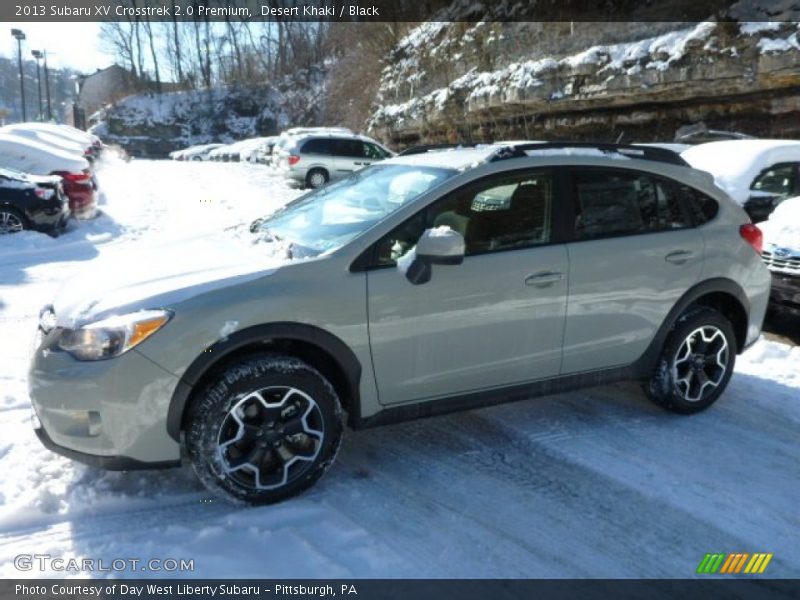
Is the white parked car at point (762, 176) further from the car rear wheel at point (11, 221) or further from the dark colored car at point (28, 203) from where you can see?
the car rear wheel at point (11, 221)

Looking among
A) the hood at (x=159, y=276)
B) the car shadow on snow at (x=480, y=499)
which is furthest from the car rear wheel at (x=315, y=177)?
the car shadow on snow at (x=480, y=499)

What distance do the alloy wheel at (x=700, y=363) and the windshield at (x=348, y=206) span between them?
6.47ft

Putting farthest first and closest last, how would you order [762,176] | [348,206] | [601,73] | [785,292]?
[601,73], [762,176], [785,292], [348,206]

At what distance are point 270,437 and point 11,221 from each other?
9.65 metres

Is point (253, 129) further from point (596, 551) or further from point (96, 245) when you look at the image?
point (596, 551)

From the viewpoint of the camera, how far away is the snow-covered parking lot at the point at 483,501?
9.52 ft

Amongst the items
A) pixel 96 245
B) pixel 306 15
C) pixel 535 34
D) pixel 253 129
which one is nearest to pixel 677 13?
pixel 535 34

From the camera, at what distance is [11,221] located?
35.4 ft

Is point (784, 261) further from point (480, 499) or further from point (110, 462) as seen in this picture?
point (110, 462)

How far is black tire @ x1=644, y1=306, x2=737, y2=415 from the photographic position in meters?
4.28

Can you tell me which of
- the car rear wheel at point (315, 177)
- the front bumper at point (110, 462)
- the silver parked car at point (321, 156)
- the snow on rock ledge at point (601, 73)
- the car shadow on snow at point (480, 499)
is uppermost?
the snow on rock ledge at point (601, 73)

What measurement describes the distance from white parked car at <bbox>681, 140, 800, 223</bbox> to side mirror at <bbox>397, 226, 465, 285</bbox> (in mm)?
6412

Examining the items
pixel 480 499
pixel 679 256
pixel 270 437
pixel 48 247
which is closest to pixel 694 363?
pixel 679 256

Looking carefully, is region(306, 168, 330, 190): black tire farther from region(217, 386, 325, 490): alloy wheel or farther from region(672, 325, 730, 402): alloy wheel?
region(217, 386, 325, 490): alloy wheel
